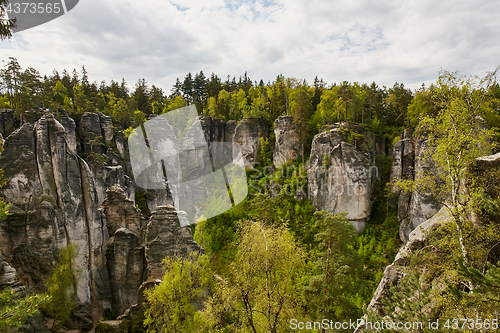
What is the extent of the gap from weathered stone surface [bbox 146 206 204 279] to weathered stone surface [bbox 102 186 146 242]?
137 inches

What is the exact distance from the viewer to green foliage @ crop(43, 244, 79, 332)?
1335cm

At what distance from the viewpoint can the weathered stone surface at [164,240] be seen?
46.1ft

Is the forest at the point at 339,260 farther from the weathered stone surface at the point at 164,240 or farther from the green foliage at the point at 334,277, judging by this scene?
the weathered stone surface at the point at 164,240

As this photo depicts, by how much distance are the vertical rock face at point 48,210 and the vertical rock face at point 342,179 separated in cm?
2320

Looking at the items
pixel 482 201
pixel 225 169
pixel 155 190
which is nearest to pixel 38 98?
pixel 155 190

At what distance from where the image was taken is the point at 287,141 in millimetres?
36156

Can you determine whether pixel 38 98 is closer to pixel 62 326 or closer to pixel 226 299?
pixel 62 326

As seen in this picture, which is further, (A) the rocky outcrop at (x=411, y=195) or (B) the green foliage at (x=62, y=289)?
(A) the rocky outcrop at (x=411, y=195)

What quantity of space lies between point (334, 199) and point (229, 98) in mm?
27480

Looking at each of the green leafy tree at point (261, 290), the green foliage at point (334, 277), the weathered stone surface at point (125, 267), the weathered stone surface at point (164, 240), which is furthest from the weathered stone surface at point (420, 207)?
the weathered stone surface at point (125, 267)

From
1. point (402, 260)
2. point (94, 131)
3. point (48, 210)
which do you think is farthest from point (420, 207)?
point (94, 131)

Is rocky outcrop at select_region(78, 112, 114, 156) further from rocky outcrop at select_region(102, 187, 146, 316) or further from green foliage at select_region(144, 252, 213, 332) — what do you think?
green foliage at select_region(144, 252, 213, 332)

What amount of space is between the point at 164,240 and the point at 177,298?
378 cm

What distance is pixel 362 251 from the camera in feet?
77.5
